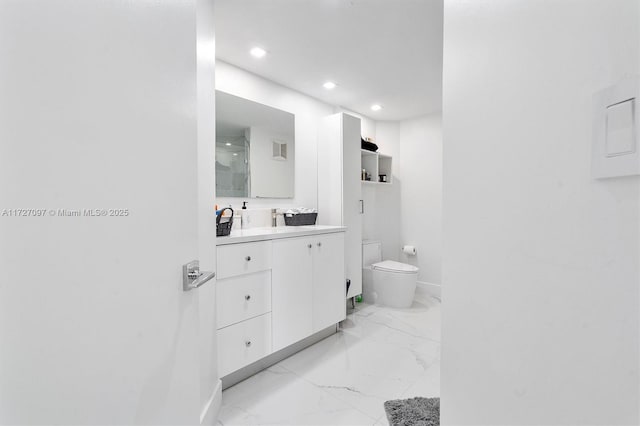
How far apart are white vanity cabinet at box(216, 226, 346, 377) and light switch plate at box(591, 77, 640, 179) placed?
1.65 metres

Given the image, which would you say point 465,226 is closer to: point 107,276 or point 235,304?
point 107,276

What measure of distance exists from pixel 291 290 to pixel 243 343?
50cm

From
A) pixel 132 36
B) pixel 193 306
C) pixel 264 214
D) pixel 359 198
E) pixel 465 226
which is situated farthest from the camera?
pixel 359 198

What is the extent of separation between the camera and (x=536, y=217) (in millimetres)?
483

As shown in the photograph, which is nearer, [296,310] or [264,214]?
[296,310]

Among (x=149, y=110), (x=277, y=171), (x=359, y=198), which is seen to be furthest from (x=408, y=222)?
(x=149, y=110)

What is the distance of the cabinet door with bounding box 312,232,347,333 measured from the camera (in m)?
2.36

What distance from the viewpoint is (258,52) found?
2.21 meters

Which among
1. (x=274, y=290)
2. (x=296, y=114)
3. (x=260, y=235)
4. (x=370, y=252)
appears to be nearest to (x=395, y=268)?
(x=370, y=252)

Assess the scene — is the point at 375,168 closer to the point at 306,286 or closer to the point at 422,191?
the point at 422,191

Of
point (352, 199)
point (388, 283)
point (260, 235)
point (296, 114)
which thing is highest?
point (296, 114)

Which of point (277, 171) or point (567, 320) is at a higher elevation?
point (277, 171)

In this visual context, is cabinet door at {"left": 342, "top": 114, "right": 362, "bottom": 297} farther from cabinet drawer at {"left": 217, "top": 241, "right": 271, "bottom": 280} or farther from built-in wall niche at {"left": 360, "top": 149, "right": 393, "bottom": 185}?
cabinet drawer at {"left": 217, "top": 241, "right": 271, "bottom": 280}

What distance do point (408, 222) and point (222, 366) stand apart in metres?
Answer: 3.10
